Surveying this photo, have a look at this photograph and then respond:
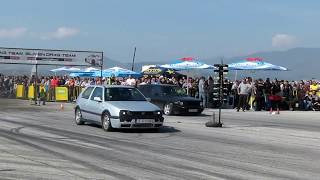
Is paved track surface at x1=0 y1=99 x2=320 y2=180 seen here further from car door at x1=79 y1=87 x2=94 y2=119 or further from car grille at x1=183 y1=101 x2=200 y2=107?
car grille at x1=183 y1=101 x2=200 y2=107

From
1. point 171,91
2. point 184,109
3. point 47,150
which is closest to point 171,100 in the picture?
point 184,109

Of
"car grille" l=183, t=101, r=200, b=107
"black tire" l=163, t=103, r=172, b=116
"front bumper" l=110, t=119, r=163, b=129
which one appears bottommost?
"front bumper" l=110, t=119, r=163, b=129

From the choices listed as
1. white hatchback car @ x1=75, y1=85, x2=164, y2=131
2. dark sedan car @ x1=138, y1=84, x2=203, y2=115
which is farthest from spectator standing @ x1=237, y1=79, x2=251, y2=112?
white hatchback car @ x1=75, y1=85, x2=164, y2=131

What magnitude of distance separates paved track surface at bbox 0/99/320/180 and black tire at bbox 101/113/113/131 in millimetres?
277

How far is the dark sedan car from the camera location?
2589 cm

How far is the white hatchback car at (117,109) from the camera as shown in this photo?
1722 cm

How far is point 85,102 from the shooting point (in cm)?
1948

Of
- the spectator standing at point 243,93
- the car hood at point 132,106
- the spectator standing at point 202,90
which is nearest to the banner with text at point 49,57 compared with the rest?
the spectator standing at point 202,90

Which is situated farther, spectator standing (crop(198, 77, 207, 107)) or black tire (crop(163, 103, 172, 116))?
spectator standing (crop(198, 77, 207, 107))

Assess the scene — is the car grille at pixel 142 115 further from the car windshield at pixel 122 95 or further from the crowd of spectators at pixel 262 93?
the crowd of spectators at pixel 262 93

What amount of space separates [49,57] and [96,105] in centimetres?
2394

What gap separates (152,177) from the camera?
372 inches

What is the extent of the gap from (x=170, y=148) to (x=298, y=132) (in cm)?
673

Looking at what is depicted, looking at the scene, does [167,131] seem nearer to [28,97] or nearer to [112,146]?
[112,146]
